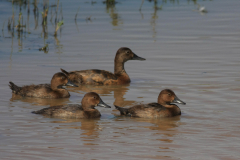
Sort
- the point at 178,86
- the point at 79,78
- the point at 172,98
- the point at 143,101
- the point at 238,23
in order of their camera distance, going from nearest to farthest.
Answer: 1. the point at 172,98
2. the point at 143,101
3. the point at 178,86
4. the point at 79,78
5. the point at 238,23

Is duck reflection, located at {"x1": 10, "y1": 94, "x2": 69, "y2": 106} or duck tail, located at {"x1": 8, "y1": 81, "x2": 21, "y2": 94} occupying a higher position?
duck tail, located at {"x1": 8, "y1": 81, "x2": 21, "y2": 94}

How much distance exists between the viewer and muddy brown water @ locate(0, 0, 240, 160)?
6934mm

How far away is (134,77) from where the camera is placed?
39.8ft

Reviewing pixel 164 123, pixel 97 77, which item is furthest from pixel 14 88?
pixel 164 123

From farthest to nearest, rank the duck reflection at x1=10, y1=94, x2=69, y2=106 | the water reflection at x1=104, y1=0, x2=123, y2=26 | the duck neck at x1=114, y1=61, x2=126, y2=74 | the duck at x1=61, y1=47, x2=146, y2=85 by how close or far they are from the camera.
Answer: the water reflection at x1=104, y1=0, x2=123, y2=26
the duck neck at x1=114, y1=61, x2=126, y2=74
the duck at x1=61, y1=47, x2=146, y2=85
the duck reflection at x1=10, y1=94, x2=69, y2=106

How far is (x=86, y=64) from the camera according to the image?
43.0ft

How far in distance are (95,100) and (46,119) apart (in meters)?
0.94

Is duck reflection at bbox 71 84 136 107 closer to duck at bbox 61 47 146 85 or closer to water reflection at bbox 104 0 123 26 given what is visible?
duck at bbox 61 47 146 85

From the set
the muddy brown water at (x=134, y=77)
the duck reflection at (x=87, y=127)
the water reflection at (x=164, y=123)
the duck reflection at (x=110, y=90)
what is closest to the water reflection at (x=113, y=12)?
the muddy brown water at (x=134, y=77)

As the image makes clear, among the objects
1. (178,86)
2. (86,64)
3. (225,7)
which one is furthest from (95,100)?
→ (225,7)

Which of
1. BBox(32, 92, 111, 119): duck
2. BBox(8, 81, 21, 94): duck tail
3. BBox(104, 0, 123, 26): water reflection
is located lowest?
BBox(32, 92, 111, 119): duck

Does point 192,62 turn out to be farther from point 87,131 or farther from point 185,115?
point 87,131

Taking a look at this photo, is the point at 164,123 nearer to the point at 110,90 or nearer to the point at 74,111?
the point at 74,111

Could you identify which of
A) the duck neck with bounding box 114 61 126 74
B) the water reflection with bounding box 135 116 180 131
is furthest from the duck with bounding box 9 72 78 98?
the water reflection with bounding box 135 116 180 131
